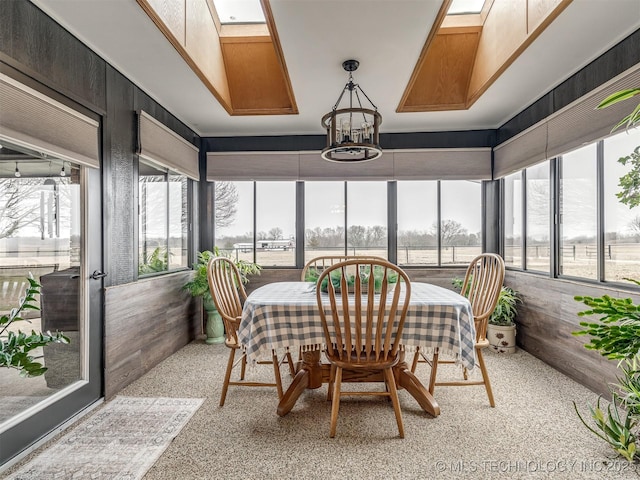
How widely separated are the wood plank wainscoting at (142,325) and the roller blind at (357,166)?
1424 mm

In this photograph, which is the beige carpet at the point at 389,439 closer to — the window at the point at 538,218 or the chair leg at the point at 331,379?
the chair leg at the point at 331,379

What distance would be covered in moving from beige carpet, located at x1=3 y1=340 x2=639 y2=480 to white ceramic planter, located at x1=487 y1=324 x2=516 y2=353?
0.72 metres

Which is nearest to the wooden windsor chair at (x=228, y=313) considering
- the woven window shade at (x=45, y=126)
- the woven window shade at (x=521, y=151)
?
the woven window shade at (x=45, y=126)

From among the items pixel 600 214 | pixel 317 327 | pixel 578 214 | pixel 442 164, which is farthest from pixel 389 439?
pixel 442 164

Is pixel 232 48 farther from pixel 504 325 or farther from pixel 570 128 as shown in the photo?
pixel 504 325

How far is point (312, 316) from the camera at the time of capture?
2.17 meters

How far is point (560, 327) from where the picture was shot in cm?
309

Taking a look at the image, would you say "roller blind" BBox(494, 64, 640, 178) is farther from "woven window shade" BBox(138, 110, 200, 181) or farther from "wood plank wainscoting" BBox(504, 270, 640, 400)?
"woven window shade" BBox(138, 110, 200, 181)

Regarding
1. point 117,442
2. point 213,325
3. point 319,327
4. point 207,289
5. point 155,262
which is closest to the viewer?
point 117,442

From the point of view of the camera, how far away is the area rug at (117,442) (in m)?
1.78

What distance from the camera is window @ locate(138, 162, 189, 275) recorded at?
3229 millimetres

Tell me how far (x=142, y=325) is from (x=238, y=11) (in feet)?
8.63

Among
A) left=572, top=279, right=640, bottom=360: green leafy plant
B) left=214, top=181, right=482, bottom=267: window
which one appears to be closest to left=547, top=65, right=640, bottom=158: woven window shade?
left=214, top=181, right=482, bottom=267: window

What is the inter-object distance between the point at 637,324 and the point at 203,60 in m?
2.98
